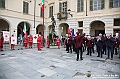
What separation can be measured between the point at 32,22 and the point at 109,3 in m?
14.3

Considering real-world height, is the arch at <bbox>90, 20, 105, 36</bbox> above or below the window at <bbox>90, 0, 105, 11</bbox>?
below

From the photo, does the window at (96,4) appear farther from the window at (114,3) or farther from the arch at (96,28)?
the arch at (96,28)

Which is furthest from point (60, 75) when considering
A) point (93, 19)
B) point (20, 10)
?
point (20, 10)

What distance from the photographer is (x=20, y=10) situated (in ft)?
65.2

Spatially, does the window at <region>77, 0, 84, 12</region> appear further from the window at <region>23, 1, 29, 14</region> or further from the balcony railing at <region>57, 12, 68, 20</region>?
the window at <region>23, 1, 29, 14</region>

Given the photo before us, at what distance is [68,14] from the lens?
2016 cm

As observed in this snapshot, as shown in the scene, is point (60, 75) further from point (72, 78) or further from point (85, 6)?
point (85, 6)

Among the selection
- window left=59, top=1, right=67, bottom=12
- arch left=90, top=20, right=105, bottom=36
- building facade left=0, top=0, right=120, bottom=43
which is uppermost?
window left=59, top=1, right=67, bottom=12

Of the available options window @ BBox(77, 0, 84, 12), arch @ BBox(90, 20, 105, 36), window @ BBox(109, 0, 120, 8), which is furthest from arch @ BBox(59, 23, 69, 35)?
window @ BBox(109, 0, 120, 8)

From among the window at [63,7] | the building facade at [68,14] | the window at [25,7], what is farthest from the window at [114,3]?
the window at [25,7]

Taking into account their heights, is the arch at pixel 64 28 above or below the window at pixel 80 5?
below

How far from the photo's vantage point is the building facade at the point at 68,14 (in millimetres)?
16531

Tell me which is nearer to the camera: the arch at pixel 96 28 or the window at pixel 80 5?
the window at pixel 80 5

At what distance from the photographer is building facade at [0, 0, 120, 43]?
16531 mm
